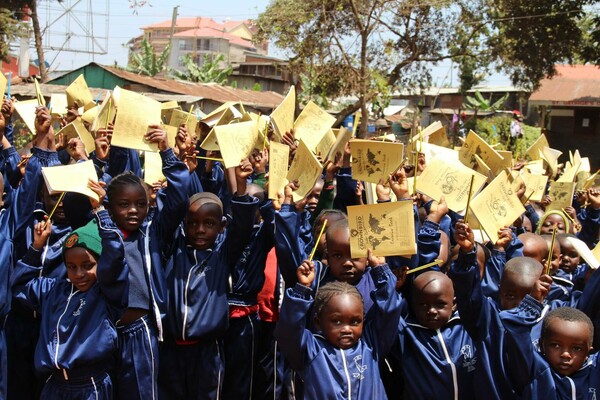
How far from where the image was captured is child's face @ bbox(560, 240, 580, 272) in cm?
441

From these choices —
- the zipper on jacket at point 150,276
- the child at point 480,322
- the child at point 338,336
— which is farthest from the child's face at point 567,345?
the zipper on jacket at point 150,276

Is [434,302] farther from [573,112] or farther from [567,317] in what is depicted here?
[573,112]

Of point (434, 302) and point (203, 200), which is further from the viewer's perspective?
point (203, 200)

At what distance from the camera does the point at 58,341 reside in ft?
10.6

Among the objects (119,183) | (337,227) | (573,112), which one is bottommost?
(337,227)

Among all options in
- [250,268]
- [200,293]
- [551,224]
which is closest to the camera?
[200,293]

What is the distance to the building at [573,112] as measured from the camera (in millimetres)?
20359

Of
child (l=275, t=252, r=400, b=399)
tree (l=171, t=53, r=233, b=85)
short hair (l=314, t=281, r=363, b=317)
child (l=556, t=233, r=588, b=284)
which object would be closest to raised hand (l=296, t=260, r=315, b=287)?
child (l=275, t=252, r=400, b=399)

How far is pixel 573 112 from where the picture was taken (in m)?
21.1

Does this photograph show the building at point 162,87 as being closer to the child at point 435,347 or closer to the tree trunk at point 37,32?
the tree trunk at point 37,32

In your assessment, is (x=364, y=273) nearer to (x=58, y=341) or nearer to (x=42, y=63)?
(x=58, y=341)

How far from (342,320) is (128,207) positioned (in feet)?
A: 4.03

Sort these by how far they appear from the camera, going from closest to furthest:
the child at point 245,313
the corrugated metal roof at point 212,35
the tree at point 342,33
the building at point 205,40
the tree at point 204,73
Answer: the child at point 245,313, the tree at point 342,33, the tree at point 204,73, the building at point 205,40, the corrugated metal roof at point 212,35

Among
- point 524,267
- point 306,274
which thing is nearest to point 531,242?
point 524,267
